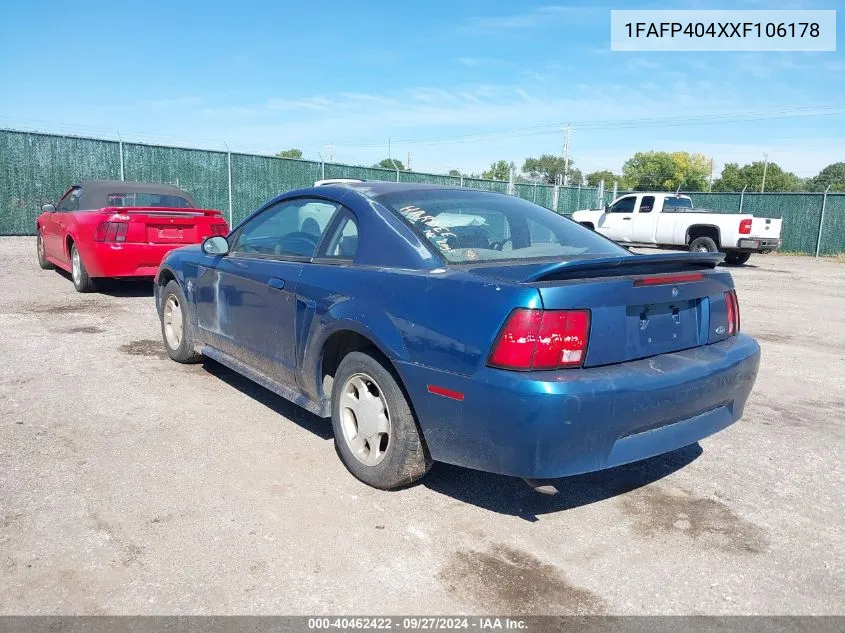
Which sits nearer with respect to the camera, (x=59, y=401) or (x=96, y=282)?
(x=59, y=401)

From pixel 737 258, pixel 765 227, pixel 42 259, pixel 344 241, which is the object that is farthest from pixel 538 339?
pixel 737 258

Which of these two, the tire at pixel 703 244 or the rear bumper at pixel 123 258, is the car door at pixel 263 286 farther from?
the tire at pixel 703 244

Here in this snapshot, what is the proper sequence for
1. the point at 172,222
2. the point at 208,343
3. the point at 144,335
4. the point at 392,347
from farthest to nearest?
the point at 172,222
the point at 144,335
the point at 208,343
the point at 392,347

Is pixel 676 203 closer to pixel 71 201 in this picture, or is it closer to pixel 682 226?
pixel 682 226

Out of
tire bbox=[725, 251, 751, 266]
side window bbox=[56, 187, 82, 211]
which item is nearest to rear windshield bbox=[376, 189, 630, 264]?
side window bbox=[56, 187, 82, 211]

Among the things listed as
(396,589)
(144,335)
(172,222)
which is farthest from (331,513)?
(172,222)

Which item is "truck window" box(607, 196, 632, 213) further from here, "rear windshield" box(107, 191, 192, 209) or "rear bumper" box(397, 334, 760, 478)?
"rear bumper" box(397, 334, 760, 478)

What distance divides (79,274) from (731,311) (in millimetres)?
8032

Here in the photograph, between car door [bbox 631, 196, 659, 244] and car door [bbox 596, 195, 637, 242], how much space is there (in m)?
0.19

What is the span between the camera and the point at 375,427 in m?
3.29

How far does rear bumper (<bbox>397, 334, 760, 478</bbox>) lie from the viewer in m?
2.62

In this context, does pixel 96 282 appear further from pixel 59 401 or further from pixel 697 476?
pixel 697 476

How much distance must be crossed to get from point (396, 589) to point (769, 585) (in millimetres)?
1443

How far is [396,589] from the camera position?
254 centimetres
